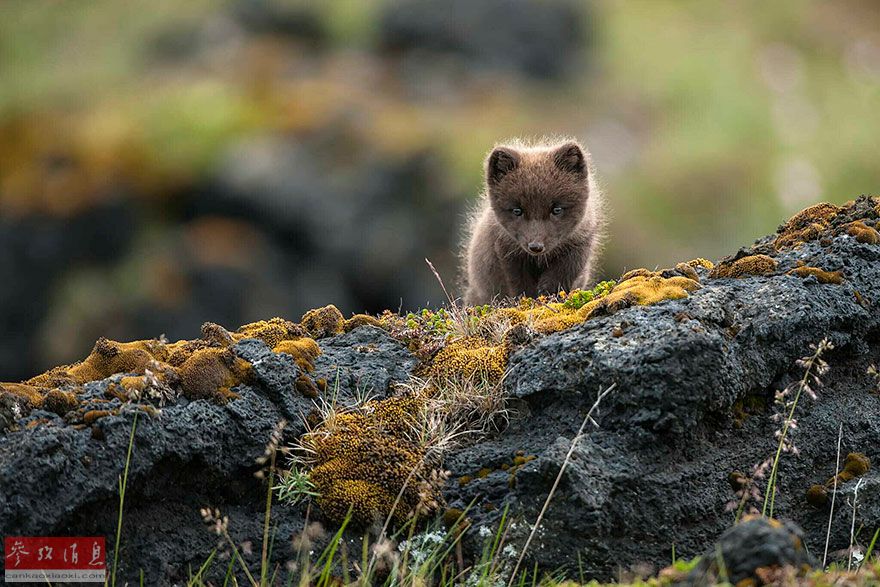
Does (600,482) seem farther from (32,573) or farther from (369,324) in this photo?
(32,573)

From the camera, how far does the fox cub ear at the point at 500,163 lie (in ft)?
26.9

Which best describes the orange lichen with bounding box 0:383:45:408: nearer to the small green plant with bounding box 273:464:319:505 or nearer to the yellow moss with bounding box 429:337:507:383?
the small green plant with bounding box 273:464:319:505

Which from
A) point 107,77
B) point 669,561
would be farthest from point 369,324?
point 107,77

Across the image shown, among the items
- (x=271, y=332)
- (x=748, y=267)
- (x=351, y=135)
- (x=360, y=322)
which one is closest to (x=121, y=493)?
(x=271, y=332)

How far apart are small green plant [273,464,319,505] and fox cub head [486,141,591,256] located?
3724mm

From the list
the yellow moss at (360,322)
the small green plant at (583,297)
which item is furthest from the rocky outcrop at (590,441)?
the yellow moss at (360,322)

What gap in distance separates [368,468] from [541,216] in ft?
12.7

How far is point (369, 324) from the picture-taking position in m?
5.87

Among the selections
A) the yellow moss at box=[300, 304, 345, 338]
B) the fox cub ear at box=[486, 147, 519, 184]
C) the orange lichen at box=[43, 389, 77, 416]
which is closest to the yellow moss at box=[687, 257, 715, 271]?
the yellow moss at box=[300, 304, 345, 338]

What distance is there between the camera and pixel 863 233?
555cm

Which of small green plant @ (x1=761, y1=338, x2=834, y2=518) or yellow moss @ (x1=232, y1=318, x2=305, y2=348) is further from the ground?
yellow moss @ (x1=232, y1=318, x2=305, y2=348)

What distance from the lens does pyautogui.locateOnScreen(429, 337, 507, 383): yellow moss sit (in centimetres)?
510

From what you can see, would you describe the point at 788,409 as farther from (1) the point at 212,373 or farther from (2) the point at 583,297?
(1) the point at 212,373

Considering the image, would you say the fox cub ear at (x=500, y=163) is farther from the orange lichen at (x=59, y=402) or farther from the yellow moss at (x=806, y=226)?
the orange lichen at (x=59, y=402)
